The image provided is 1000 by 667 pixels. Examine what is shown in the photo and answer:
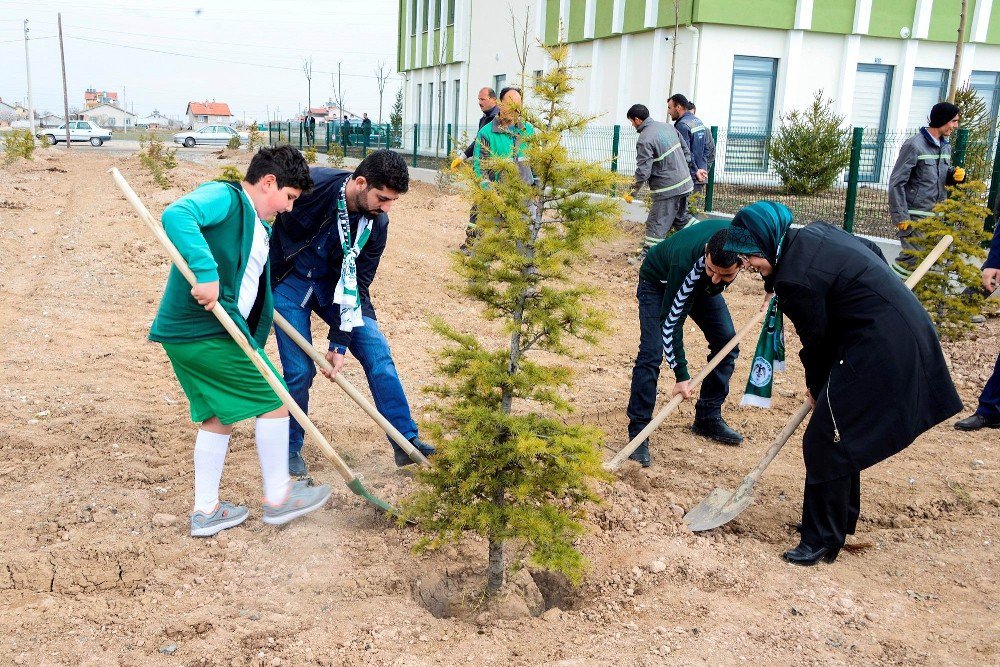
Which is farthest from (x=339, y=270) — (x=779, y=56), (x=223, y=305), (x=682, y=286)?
(x=779, y=56)

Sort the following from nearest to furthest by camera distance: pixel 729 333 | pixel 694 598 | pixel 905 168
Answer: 1. pixel 694 598
2. pixel 729 333
3. pixel 905 168

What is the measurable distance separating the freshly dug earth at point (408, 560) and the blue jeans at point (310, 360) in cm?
36

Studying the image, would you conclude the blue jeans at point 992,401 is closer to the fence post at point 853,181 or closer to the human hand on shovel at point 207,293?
the fence post at point 853,181

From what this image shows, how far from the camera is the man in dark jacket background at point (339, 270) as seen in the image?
3.96 metres

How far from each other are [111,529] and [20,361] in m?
3.08

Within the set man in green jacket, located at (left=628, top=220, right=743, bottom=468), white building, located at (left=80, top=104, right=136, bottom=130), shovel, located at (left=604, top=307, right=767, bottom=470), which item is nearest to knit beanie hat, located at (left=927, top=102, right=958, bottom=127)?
man in green jacket, located at (left=628, top=220, right=743, bottom=468)

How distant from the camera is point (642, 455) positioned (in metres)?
5.04

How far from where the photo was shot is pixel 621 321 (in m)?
8.67

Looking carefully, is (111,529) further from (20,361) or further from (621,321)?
(621,321)

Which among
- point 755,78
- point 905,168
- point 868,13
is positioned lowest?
point 905,168

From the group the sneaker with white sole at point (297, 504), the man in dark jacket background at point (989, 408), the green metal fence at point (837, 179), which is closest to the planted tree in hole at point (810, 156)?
the green metal fence at point (837, 179)

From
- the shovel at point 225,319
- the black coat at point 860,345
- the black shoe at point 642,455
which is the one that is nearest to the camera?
the shovel at point 225,319

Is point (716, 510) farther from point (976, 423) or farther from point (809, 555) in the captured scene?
point (976, 423)

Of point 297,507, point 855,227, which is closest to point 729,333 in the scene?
point 297,507
